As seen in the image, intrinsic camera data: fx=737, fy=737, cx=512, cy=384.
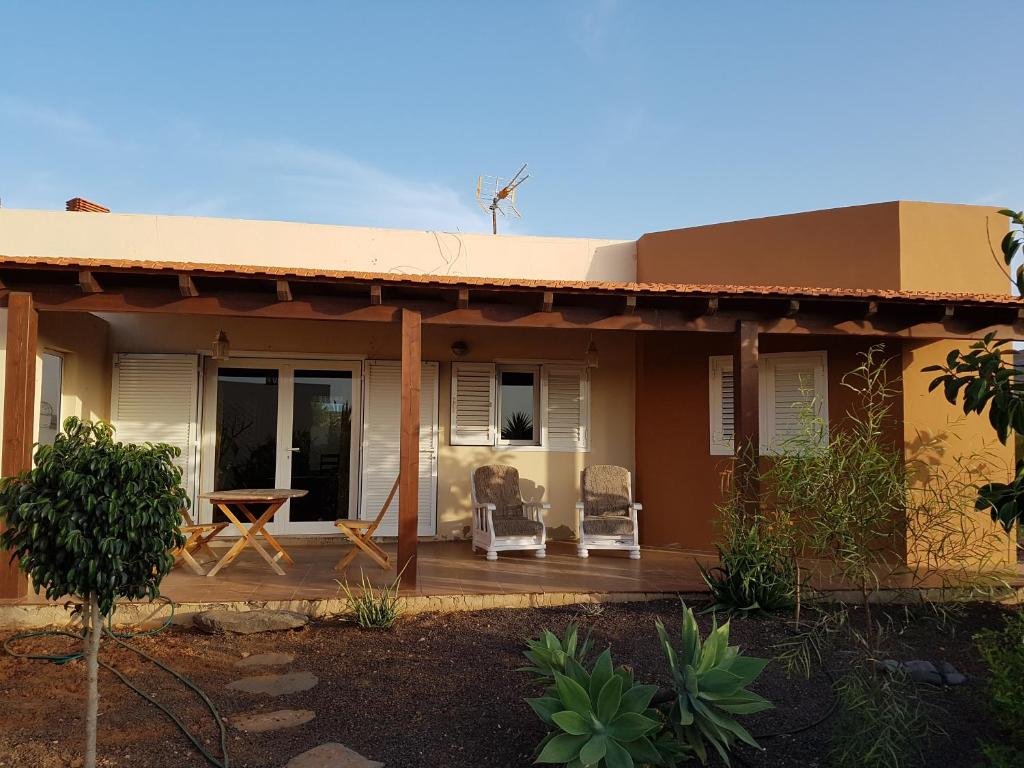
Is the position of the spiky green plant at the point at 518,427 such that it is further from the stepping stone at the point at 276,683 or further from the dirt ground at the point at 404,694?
the stepping stone at the point at 276,683

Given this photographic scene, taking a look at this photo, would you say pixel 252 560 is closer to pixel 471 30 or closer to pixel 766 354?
pixel 766 354

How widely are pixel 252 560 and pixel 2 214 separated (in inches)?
201

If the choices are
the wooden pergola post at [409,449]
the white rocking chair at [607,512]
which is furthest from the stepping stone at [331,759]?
the white rocking chair at [607,512]

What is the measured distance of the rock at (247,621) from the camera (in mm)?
5293

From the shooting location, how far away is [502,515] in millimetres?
8047

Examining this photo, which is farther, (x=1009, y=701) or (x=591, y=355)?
(x=591, y=355)

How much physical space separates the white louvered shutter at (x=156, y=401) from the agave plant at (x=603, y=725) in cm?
655

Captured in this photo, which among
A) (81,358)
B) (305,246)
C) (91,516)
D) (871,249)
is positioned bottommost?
(91,516)

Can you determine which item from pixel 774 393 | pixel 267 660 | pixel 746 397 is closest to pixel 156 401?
pixel 267 660

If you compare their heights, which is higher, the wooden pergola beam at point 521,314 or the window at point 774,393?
the wooden pergola beam at point 521,314

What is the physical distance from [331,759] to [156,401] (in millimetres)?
6162

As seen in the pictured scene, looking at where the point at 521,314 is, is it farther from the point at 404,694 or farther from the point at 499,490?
the point at 404,694

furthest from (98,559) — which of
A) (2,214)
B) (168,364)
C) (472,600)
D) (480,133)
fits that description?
(480,133)

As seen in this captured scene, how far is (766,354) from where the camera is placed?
26.7ft
